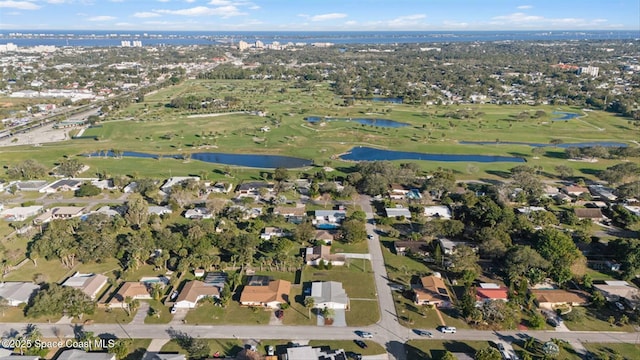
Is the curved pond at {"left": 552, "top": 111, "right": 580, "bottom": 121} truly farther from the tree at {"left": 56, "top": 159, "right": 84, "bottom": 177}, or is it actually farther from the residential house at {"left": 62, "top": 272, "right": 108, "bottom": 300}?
the residential house at {"left": 62, "top": 272, "right": 108, "bottom": 300}

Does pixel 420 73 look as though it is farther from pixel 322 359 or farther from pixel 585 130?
pixel 322 359

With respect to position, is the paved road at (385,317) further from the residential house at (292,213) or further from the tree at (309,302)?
the residential house at (292,213)

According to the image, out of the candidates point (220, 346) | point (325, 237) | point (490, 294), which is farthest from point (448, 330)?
point (325, 237)

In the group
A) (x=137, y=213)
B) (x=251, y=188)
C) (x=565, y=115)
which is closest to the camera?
(x=137, y=213)

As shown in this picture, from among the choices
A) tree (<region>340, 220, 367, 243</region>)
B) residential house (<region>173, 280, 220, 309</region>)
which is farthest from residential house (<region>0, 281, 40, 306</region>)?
tree (<region>340, 220, 367, 243</region>)

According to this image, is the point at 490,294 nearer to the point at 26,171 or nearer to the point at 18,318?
the point at 18,318

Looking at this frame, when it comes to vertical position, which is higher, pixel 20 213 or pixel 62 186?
pixel 62 186
